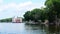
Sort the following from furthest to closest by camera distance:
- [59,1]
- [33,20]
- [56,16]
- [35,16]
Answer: [33,20] < [35,16] < [56,16] < [59,1]

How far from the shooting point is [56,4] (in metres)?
84.8

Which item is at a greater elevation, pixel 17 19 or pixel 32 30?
pixel 32 30

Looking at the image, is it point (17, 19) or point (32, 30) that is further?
point (17, 19)

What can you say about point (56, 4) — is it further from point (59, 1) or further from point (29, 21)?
point (29, 21)

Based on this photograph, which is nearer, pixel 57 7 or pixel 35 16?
pixel 57 7

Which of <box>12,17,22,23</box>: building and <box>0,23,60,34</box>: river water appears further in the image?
<box>12,17,22,23</box>: building

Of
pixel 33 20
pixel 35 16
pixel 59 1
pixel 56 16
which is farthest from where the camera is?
pixel 33 20

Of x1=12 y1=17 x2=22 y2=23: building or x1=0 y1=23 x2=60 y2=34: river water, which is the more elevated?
x1=0 y1=23 x2=60 y2=34: river water

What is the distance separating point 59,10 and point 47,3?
5824 mm

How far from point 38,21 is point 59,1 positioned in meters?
51.3

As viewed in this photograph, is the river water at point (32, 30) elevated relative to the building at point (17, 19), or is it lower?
elevated

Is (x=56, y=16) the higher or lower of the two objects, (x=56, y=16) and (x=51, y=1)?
the lower

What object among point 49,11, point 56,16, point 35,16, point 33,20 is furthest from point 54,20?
point 33,20

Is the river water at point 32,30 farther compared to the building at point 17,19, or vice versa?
the building at point 17,19
